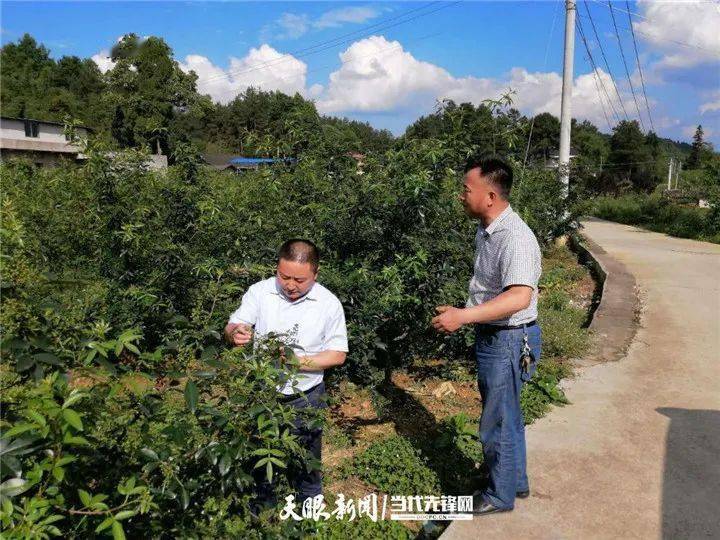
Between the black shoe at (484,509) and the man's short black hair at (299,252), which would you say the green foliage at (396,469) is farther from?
the man's short black hair at (299,252)

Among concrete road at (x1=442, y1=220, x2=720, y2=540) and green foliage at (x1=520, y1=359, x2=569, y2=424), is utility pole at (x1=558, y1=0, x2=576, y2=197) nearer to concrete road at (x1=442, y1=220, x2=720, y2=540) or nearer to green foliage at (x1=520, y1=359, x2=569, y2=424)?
concrete road at (x1=442, y1=220, x2=720, y2=540)

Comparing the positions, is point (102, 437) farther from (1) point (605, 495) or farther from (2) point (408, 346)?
(2) point (408, 346)

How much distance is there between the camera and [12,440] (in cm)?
135

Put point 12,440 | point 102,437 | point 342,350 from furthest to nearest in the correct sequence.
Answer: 1. point 342,350
2. point 102,437
3. point 12,440

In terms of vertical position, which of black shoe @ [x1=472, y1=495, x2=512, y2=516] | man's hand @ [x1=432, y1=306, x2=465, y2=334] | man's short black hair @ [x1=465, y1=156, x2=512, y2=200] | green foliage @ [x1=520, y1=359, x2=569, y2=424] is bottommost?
black shoe @ [x1=472, y1=495, x2=512, y2=516]

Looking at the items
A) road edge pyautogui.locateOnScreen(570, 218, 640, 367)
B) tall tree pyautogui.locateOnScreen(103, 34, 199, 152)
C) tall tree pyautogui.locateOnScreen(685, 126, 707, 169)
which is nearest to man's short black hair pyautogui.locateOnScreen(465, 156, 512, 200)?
road edge pyautogui.locateOnScreen(570, 218, 640, 367)

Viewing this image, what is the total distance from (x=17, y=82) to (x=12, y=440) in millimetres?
66736

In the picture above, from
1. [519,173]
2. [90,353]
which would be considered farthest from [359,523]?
[519,173]

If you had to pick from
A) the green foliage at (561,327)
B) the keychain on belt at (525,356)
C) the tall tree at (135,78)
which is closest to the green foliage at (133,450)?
the keychain on belt at (525,356)

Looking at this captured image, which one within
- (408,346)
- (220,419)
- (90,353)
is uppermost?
(90,353)

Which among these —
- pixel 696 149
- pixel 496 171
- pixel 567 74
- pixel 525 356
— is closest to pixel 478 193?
pixel 496 171

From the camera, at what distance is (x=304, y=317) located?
2.75 meters

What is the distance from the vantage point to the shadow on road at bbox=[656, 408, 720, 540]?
2.87m

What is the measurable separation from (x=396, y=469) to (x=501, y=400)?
1090mm
